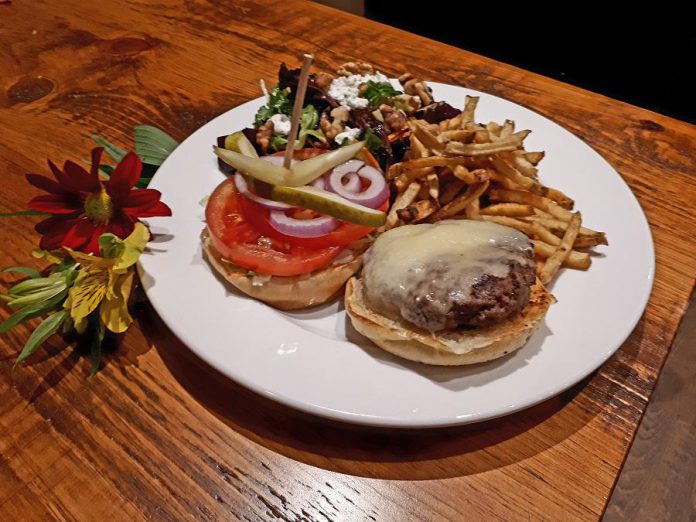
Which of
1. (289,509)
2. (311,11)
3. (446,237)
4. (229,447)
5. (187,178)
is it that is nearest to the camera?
(289,509)

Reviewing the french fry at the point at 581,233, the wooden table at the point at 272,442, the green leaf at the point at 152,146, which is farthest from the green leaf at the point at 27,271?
the french fry at the point at 581,233

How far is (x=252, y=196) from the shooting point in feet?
6.26

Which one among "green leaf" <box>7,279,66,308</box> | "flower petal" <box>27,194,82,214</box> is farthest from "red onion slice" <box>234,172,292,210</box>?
"green leaf" <box>7,279,66,308</box>

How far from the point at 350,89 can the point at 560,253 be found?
4.33 feet

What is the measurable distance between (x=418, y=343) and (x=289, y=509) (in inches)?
22.4

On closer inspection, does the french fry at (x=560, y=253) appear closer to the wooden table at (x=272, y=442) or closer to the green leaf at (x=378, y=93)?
the wooden table at (x=272, y=442)

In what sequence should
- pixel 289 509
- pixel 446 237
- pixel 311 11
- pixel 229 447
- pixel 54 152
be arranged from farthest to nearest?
1. pixel 311 11
2. pixel 54 152
3. pixel 446 237
4. pixel 229 447
5. pixel 289 509

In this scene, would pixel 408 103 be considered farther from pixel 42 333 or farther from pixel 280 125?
pixel 42 333

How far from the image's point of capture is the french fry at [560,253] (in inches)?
73.0

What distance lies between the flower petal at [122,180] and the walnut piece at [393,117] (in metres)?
1.09

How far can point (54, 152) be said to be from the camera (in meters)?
2.66

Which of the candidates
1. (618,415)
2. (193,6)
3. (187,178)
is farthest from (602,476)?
(193,6)

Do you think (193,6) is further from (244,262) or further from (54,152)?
(244,262)

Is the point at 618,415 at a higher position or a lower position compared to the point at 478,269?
lower
